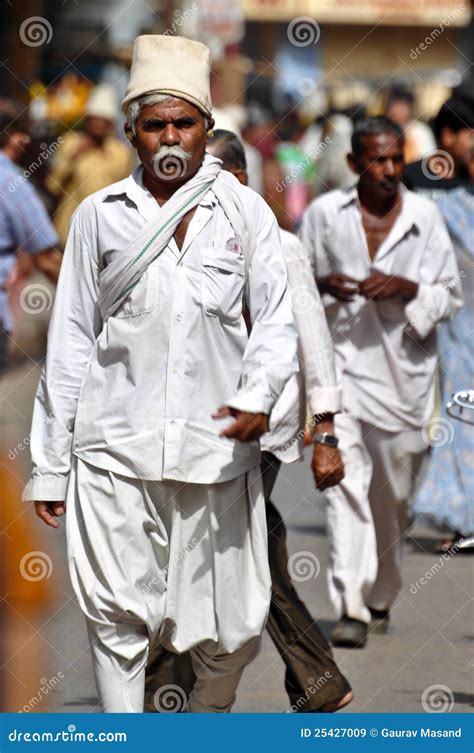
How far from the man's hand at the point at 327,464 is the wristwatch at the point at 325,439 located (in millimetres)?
14

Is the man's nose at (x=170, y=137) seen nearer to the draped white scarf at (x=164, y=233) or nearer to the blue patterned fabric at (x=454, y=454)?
the draped white scarf at (x=164, y=233)

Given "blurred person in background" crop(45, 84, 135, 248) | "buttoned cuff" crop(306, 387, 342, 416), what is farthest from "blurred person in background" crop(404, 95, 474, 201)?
"blurred person in background" crop(45, 84, 135, 248)

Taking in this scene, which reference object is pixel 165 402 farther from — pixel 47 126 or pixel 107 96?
pixel 47 126

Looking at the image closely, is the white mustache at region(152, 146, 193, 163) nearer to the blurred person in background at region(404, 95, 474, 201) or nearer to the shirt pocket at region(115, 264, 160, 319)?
the shirt pocket at region(115, 264, 160, 319)

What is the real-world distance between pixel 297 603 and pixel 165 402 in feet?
4.36

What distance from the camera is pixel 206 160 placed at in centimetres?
448

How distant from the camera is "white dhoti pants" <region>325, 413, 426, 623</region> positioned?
6.73 meters

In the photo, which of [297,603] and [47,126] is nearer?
[297,603]

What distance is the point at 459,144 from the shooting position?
8055mm

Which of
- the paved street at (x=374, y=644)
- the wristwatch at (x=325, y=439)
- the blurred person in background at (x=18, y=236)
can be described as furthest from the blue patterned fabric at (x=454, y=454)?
the wristwatch at (x=325, y=439)

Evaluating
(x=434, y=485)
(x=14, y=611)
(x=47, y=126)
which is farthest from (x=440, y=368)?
(x=47, y=126)

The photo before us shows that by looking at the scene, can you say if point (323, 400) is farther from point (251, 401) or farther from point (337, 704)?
point (251, 401)

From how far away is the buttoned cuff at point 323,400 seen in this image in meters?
5.25

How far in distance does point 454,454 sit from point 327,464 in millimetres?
3658
